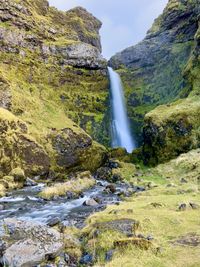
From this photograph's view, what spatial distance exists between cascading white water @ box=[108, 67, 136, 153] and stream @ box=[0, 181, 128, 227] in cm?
4317

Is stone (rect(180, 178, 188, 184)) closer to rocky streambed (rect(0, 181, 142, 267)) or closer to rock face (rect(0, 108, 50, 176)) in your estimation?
rocky streambed (rect(0, 181, 142, 267))

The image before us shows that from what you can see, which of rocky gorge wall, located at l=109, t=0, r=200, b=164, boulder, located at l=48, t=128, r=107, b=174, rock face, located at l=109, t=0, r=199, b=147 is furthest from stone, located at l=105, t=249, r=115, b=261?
rock face, located at l=109, t=0, r=199, b=147

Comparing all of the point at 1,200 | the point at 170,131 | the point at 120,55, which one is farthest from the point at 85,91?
the point at 1,200

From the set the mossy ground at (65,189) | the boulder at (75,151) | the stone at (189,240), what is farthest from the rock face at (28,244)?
the boulder at (75,151)

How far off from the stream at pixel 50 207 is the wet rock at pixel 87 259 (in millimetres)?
6710

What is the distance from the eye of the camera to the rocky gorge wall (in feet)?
201

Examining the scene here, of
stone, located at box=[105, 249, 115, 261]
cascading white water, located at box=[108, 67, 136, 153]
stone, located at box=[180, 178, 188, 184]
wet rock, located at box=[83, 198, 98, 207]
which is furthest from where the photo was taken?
cascading white water, located at box=[108, 67, 136, 153]

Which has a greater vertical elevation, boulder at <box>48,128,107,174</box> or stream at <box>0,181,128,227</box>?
boulder at <box>48,128,107,174</box>

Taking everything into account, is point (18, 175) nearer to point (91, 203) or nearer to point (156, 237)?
point (91, 203)

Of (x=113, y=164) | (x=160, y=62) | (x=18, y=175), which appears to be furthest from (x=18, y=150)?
(x=160, y=62)

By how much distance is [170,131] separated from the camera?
6169 centimetres

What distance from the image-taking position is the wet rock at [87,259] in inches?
625

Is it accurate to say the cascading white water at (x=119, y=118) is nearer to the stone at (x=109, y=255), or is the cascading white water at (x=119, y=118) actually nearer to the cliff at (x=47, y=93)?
the cliff at (x=47, y=93)

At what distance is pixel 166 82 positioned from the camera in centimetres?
9975
